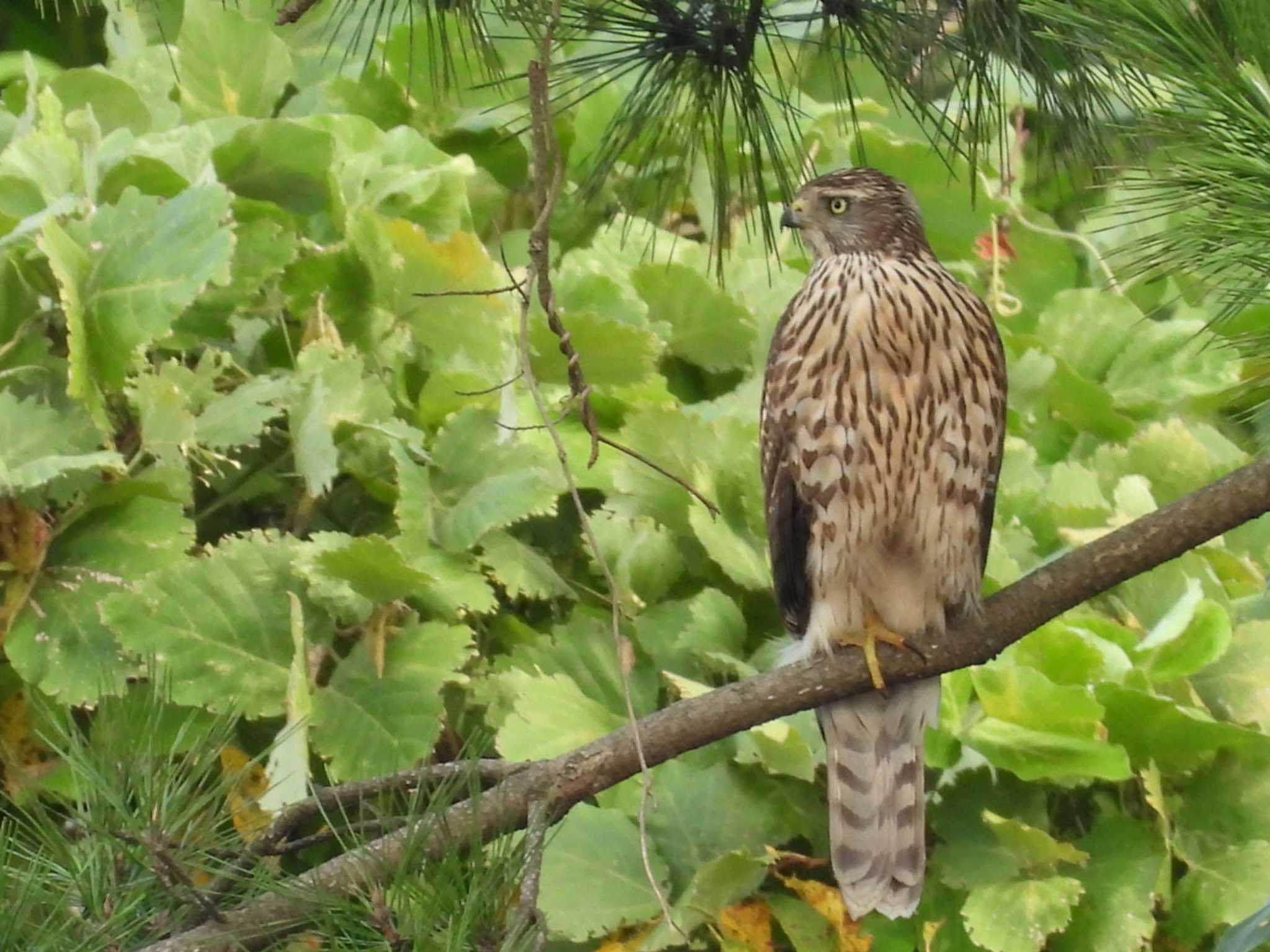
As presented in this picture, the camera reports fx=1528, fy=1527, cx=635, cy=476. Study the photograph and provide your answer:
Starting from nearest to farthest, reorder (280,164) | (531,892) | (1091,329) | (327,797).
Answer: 1. (531,892)
2. (327,797)
3. (280,164)
4. (1091,329)

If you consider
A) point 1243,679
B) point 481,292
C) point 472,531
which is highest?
point 481,292

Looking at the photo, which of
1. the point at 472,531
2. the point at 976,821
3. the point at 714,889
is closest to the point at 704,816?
the point at 714,889

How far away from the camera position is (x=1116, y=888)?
1.79 meters

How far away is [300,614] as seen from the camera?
6.06 feet

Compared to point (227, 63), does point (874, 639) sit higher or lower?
lower

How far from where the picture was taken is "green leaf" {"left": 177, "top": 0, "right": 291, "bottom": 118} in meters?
2.44

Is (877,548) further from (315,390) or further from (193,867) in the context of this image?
(193,867)

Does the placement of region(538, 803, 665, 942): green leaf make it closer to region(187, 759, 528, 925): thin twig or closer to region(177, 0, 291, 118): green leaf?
region(187, 759, 528, 925): thin twig

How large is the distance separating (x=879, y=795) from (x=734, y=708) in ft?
2.49

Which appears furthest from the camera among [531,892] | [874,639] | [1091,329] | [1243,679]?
[1091,329]

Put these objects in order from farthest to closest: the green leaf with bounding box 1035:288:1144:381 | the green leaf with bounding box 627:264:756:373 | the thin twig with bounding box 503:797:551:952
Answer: the green leaf with bounding box 1035:288:1144:381, the green leaf with bounding box 627:264:756:373, the thin twig with bounding box 503:797:551:952


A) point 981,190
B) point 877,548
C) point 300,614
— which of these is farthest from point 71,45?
point 877,548

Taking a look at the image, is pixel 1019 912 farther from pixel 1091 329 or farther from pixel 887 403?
pixel 1091 329

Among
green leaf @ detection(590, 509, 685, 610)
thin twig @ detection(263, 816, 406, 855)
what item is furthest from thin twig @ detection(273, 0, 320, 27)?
green leaf @ detection(590, 509, 685, 610)
